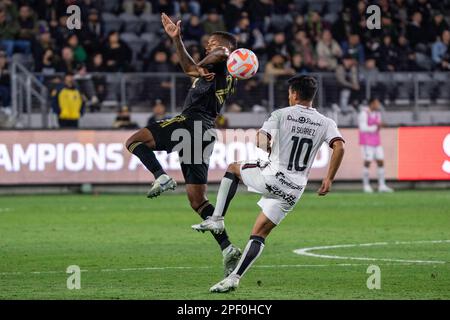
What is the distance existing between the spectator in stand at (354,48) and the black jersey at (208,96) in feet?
60.1

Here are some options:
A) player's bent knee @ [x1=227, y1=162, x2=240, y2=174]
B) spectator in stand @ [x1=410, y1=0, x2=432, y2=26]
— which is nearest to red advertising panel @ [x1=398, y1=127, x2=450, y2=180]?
spectator in stand @ [x1=410, y1=0, x2=432, y2=26]

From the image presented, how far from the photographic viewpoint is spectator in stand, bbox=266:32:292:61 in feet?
98.1

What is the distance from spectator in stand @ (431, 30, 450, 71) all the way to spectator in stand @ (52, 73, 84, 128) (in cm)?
1012

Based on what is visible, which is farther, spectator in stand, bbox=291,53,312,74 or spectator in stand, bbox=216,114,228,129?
spectator in stand, bbox=291,53,312,74

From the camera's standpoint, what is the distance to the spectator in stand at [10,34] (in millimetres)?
27906

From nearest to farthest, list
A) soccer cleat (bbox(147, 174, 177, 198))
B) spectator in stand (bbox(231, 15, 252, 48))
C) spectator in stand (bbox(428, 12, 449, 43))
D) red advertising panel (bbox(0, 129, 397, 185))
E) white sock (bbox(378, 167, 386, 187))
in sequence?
soccer cleat (bbox(147, 174, 177, 198)), red advertising panel (bbox(0, 129, 397, 185)), white sock (bbox(378, 167, 386, 187)), spectator in stand (bbox(231, 15, 252, 48)), spectator in stand (bbox(428, 12, 449, 43))

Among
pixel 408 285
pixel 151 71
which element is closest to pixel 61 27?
pixel 151 71

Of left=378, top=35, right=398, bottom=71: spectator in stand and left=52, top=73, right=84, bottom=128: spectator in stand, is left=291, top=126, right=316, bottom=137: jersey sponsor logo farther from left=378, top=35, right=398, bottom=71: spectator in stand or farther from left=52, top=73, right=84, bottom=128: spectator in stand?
left=378, top=35, right=398, bottom=71: spectator in stand

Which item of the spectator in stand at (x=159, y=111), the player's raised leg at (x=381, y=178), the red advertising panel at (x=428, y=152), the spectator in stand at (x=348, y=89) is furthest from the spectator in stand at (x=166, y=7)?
the player's raised leg at (x=381, y=178)

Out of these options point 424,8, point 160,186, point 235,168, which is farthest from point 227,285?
point 424,8

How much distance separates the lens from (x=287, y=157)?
10.9 meters

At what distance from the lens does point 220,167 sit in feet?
85.6

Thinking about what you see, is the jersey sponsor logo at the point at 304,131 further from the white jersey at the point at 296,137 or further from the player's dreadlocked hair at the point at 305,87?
the player's dreadlocked hair at the point at 305,87

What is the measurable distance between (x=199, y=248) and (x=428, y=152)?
1234 cm
